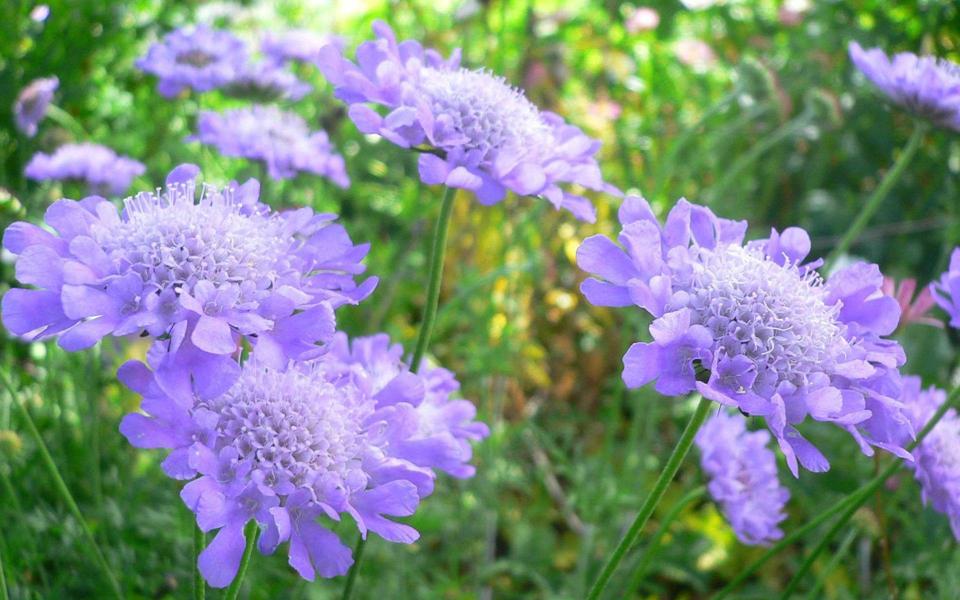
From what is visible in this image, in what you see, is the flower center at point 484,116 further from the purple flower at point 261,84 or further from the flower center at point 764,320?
the purple flower at point 261,84

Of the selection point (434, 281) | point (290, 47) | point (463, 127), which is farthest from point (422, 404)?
point (290, 47)

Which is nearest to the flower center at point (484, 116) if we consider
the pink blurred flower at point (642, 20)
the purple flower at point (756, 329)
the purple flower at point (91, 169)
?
the purple flower at point (756, 329)

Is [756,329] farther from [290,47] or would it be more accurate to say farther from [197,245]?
[290,47]

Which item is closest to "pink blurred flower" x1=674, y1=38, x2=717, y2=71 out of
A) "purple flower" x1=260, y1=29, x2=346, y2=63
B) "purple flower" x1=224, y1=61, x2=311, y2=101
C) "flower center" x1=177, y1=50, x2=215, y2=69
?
"purple flower" x1=260, y1=29, x2=346, y2=63

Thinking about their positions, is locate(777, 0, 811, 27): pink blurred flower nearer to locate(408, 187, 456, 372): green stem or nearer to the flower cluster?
locate(408, 187, 456, 372): green stem

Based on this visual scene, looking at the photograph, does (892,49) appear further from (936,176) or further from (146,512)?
(146,512)

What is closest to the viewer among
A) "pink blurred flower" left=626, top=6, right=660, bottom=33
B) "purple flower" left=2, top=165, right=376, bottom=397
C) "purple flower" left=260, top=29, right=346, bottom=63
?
"purple flower" left=2, top=165, right=376, bottom=397

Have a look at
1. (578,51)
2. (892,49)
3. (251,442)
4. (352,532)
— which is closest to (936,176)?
(892,49)
